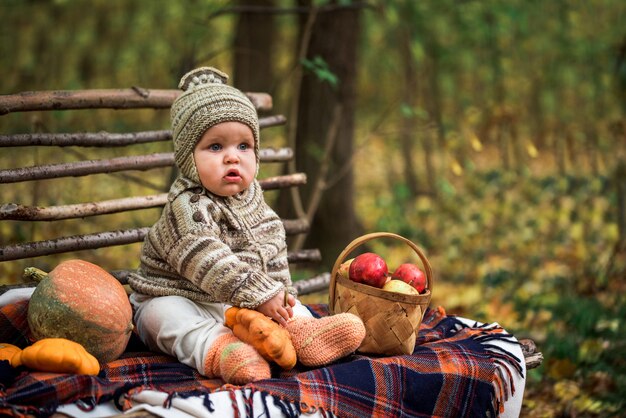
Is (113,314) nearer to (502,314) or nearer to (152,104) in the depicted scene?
(152,104)

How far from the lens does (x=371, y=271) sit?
8.98ft

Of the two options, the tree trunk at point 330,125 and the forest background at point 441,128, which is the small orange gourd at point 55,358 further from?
the tree trunk at point 330,125

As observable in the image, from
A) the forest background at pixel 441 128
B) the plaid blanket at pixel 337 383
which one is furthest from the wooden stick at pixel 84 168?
the plaid blanket at pixel 337 383

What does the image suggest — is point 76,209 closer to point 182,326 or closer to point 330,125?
point 182,326

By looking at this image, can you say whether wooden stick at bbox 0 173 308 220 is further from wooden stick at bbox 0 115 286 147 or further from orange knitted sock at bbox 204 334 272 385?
orange knitted sock at bbox 204 334 272 385

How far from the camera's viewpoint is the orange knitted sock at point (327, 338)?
2.57 metres

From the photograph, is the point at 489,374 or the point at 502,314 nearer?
the point at 489,374

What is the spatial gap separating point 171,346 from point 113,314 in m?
0.26

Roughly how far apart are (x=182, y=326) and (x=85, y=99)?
1.39 metres

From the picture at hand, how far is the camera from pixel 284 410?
90.8 inches

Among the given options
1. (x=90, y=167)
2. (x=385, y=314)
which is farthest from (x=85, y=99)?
(x=385, y=314)

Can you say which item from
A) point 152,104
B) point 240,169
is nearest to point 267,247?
point 240,169

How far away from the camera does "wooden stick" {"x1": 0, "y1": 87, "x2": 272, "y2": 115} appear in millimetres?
3283

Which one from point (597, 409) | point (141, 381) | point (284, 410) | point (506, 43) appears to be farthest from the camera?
point (506, 43)
